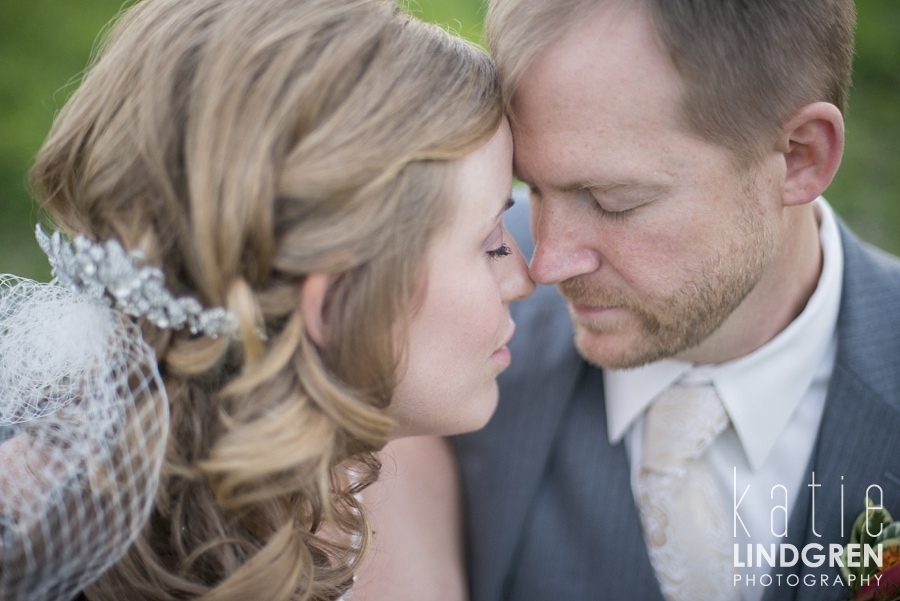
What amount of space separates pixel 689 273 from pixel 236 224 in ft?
4.57

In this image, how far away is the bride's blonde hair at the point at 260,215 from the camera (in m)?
1.84

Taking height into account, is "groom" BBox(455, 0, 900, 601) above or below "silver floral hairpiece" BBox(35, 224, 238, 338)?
below

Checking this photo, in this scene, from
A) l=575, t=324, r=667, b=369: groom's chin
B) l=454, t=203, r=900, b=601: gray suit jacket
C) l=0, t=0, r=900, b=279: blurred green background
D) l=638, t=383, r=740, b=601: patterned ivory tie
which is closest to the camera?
l=454, t=203, r=900, b=601: gray suit jacket

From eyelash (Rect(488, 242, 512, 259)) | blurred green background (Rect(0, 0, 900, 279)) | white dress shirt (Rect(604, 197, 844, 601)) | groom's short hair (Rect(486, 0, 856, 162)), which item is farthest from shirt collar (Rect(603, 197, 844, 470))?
blurred green background (Rect(0, 0, 900, 279))

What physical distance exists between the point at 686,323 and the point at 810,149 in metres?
0.65

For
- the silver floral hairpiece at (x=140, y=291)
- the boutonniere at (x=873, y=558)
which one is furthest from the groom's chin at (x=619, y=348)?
the silver floral hairpiece at (x=140, y=291)

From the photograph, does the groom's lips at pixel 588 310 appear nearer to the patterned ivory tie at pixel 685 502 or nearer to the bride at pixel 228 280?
the patterned ivory tie at pixel 685 502

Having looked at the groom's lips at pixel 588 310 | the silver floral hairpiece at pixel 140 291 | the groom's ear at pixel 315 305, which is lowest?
the groom's lips at pixel 588 310

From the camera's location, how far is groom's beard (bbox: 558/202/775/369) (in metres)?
2.51

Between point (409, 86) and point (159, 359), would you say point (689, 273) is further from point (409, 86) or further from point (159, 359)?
point (159, 359)

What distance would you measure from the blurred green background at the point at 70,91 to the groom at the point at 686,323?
381cm

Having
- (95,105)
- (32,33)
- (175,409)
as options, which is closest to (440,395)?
(175,409)

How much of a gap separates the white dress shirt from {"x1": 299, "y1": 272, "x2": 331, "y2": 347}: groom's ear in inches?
45.3

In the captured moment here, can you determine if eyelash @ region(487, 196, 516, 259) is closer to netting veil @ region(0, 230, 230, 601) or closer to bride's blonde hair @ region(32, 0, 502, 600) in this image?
bride's blonde hair @ region(32, 0, 502, 600)
